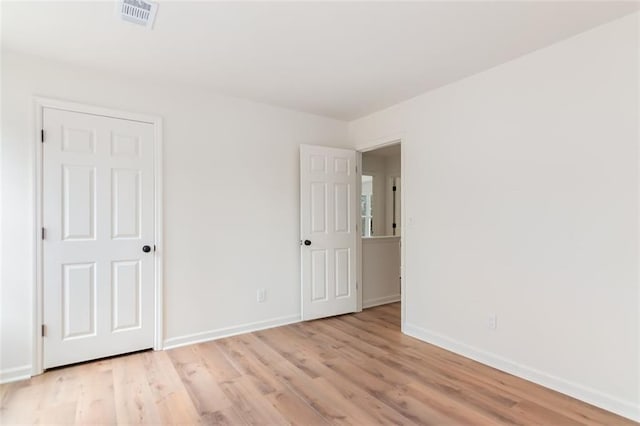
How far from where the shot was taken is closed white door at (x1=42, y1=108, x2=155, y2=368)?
266cm

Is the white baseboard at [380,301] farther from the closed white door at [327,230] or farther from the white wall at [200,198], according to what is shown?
the white wall at [200,198]

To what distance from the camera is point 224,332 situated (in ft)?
11.2

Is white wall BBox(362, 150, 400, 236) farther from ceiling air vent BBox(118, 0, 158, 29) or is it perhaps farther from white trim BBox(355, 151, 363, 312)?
ceiling air vent BBox(118, 0, 158, 29)

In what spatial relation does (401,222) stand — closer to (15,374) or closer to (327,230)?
(327,230)

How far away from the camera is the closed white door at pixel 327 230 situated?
3.91 m

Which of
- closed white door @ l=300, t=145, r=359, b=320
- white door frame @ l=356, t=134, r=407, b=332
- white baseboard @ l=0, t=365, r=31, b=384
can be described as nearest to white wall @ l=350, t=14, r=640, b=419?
white door frame @ l=356, t=134, r=407, b=332

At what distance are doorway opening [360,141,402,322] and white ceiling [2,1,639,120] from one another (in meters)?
1.99

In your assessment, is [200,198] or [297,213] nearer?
[200,198]

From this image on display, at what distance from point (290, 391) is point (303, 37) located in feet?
8.09

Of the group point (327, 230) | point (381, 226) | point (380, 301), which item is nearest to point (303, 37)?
point (327, 230)

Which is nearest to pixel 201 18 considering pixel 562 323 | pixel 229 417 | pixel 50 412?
pixel 229 417

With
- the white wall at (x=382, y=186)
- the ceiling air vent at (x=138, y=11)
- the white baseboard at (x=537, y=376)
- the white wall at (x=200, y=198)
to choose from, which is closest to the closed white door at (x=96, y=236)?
the white wall at (x=200, y=198)

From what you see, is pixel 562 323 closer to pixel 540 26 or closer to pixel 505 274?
pixel 505 274

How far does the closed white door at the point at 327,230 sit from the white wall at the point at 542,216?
1.03m
